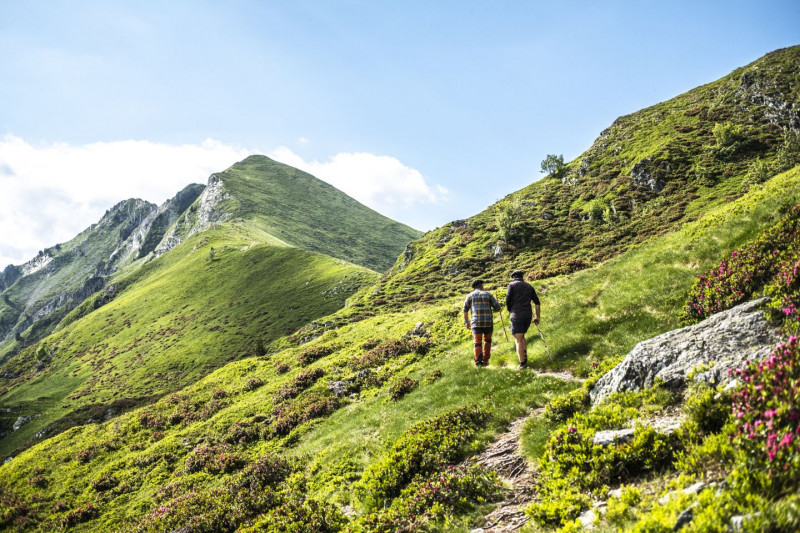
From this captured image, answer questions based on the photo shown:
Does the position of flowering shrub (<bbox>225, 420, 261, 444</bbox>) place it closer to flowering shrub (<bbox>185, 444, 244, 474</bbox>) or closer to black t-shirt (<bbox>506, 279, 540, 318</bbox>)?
flowering shrub (<bbox>185, 444, 244, 474</bbox>)

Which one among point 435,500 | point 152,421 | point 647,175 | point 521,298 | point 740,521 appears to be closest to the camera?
point 740,521

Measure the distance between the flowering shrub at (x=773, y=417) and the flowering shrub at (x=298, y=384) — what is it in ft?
83.0

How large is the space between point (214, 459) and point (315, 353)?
46.5 feet

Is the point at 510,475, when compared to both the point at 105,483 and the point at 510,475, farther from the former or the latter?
the point at 105,483

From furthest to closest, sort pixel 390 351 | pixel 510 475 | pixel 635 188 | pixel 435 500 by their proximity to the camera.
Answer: pixel 635 188, pixel 390 351, pixel 510 475, pixel 435 500

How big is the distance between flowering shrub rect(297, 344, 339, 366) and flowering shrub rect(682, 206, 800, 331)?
28.5m

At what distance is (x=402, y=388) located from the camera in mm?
19047

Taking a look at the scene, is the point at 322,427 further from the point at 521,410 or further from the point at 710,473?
the point at 710,473

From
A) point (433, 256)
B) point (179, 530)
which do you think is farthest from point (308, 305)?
point (179, 530)

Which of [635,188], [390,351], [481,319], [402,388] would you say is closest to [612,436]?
[481,319]

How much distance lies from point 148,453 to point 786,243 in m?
34.7

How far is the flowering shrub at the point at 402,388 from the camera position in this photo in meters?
18.8

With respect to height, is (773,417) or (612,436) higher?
(773,417)

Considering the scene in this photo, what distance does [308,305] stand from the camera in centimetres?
11644
